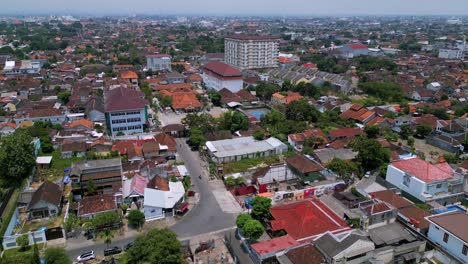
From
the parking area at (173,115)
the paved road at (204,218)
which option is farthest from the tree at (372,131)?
the parking area at (173,115)

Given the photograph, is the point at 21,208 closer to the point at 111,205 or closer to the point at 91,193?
the point at 91,193

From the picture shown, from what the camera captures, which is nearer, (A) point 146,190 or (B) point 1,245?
(B) point 1,245

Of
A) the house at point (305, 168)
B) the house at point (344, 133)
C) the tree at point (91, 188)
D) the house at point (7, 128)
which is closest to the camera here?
A: the tree at point (91, 188)

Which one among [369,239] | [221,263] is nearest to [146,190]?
[221,263]

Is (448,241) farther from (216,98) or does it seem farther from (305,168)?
(216,98)

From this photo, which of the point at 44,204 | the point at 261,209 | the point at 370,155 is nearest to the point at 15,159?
the point at 44,204

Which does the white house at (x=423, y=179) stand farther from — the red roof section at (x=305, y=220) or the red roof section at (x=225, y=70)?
the red roof section at (x=225, y=70)
